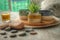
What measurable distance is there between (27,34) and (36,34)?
2.6 inches

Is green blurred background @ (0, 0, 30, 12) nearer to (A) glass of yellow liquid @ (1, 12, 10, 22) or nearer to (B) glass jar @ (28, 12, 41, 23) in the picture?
(A) glass of yellow liquid @ (1, 12, 10, 22)

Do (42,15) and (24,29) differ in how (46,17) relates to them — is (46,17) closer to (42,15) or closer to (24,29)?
(42,15)

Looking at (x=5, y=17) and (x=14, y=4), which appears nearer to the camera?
(x=5, y=17)

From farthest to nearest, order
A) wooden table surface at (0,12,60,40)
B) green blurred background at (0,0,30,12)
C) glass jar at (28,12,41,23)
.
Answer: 1. green blurred background at (0,0,30,12)
2. glass jar at (28,12,41,23)
3. wooden table surface at (0,12,60,40)

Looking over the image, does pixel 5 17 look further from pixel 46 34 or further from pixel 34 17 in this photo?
pixel 46 34

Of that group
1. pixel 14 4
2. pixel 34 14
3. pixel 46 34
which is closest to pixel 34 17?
pixel 34 14

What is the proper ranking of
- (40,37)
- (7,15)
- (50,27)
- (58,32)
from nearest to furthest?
(40,37)
(58,32)
(50,27)
(7,15)

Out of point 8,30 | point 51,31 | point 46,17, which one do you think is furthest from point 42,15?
point 8,30

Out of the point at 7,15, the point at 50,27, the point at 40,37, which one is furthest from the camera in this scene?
the point at 7,15

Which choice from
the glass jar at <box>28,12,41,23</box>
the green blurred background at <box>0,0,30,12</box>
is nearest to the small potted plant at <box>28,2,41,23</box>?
the glass jar at <box>28,12,41,23</box>

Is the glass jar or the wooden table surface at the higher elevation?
the glass jar

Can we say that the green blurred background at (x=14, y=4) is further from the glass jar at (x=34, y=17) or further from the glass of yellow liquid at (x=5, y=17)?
the glass jar at (x=34, y=17)

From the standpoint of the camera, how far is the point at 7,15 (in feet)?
4.53

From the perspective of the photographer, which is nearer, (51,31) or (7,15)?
(51,31)
